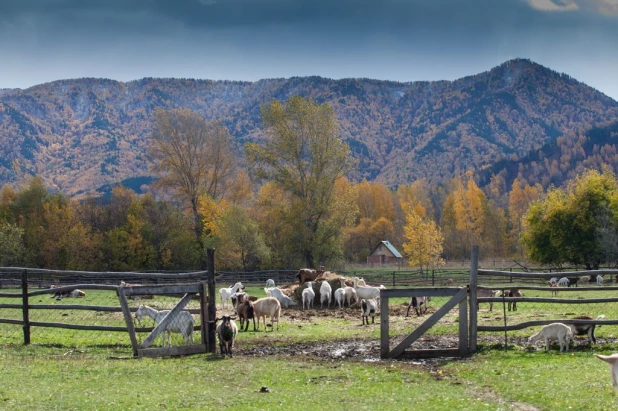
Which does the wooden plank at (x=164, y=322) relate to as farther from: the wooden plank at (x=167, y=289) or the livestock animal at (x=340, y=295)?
the livestock animal at (x=340, y=295)

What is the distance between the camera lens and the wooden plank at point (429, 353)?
14320 millimetres

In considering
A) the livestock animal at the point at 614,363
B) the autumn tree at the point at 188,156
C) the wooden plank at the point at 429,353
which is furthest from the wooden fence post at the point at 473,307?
the autumn tree at the point at 188,156

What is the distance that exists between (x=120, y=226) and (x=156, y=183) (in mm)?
7320

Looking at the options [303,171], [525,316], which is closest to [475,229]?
[303,171]

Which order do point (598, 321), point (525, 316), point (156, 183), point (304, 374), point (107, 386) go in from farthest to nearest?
point (156, 183) < point (525, 316) < point (598, 321) < point (304, 374) < point (107, 386)

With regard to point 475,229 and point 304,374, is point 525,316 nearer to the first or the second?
point 304,374

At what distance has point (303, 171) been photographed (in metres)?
55.5

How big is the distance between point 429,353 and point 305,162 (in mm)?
42102

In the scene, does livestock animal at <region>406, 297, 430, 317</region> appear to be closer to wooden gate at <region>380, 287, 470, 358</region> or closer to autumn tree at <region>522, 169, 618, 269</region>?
wooden gate at <region>380, 287, 470, 358</region>

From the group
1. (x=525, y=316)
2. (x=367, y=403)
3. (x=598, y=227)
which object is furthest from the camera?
(x=598, y=227)

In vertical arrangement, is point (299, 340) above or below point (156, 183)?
below

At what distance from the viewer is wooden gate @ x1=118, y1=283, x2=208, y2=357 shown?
1459cm

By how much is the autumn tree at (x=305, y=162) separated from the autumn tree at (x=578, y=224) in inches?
807

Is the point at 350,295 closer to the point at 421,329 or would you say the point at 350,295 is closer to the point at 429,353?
the point at 429,353
